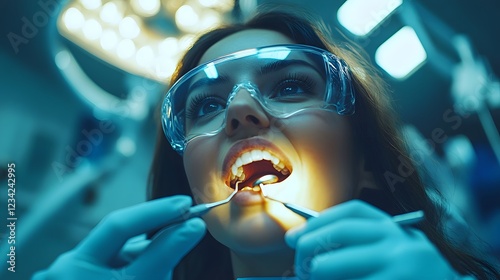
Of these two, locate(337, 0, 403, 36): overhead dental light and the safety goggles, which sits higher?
locate(337, 0, 403, 36): overhead dental light

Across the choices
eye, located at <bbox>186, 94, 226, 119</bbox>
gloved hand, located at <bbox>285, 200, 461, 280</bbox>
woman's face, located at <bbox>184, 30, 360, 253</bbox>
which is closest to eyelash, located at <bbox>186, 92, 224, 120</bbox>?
eye, located at <bbox>186, 94, 226, 119</bbox>

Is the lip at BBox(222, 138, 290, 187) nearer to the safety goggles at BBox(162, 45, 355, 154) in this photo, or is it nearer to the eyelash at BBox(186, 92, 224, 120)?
the safety goggles at BBox(162, 45, 355, 154)

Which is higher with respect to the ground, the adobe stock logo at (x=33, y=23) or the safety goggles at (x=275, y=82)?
the adobe stock logo at (x=33, y=23)

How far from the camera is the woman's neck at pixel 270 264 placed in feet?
2.86

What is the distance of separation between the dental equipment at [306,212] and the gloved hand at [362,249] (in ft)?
0.05

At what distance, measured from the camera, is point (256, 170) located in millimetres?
860

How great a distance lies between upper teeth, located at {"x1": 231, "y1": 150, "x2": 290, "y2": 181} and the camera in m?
0.82

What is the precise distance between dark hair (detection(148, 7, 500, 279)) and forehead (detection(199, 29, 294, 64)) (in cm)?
4

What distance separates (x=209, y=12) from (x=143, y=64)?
1.04 ft

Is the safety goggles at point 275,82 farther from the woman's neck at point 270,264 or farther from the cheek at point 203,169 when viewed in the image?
the woman's neck at point 270,264

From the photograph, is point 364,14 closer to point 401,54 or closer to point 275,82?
point 401,54

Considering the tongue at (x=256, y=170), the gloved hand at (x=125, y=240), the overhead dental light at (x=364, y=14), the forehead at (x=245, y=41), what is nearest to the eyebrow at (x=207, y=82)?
the forehead at (x=245, y=41)

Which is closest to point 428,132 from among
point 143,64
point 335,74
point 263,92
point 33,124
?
point 335,74
